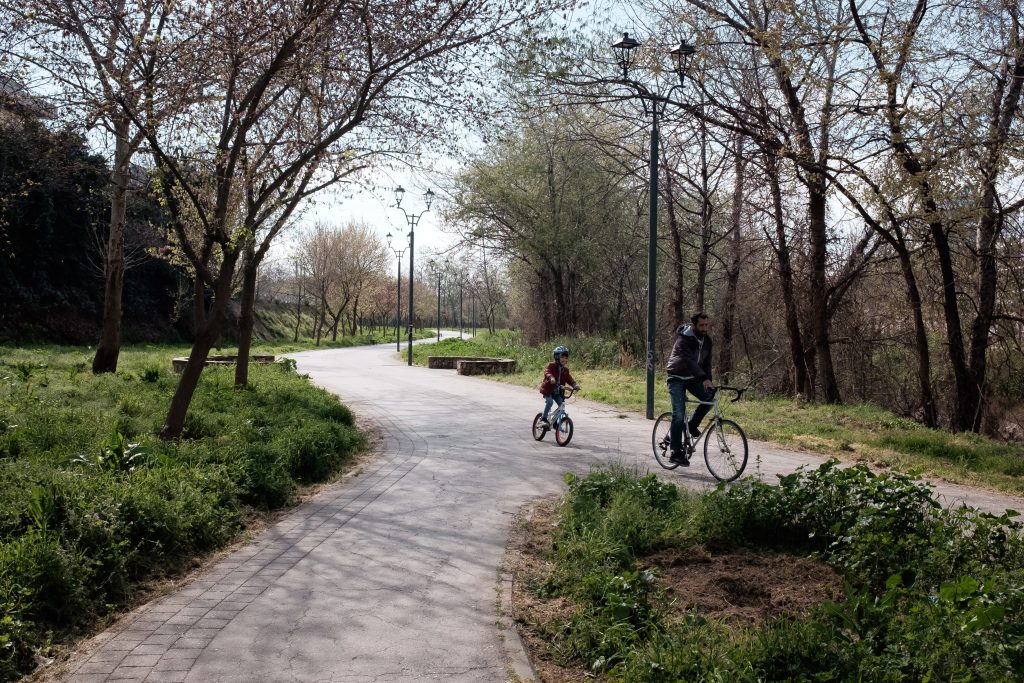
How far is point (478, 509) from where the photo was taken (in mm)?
7543

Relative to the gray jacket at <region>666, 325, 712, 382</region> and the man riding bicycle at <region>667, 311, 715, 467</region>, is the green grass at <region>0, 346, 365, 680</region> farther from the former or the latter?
the gray jacket at <region>666, 325, 712, 382</region>

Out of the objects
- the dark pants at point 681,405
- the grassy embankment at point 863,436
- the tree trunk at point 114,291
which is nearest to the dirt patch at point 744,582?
the grassy embankment at point 863,436

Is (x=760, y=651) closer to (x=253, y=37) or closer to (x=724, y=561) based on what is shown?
(x=724, y=561)

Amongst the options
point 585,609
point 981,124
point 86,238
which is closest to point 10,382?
point 585,609

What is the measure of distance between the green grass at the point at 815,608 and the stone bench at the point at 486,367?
20007mm

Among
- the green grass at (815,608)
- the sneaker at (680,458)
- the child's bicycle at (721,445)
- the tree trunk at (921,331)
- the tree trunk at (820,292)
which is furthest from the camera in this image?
the tree trunk at (820,292)

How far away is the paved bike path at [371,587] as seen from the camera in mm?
4020

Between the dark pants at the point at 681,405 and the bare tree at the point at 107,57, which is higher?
the bare tree at the point at 107,57

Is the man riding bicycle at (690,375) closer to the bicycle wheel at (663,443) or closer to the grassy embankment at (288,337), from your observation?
the bicycle wheel at (663,443)

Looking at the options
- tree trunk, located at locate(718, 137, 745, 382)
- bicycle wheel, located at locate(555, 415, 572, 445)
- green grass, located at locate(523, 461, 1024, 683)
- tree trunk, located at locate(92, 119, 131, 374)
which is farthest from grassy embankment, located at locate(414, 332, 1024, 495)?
tree trunk, located at locate(92, 119, 131, 374)

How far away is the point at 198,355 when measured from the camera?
31.2 ft

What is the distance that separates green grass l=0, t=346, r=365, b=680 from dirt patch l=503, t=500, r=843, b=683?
249cm

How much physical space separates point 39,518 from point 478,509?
11.9 ft

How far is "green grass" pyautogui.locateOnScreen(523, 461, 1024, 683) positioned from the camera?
3305 mm
